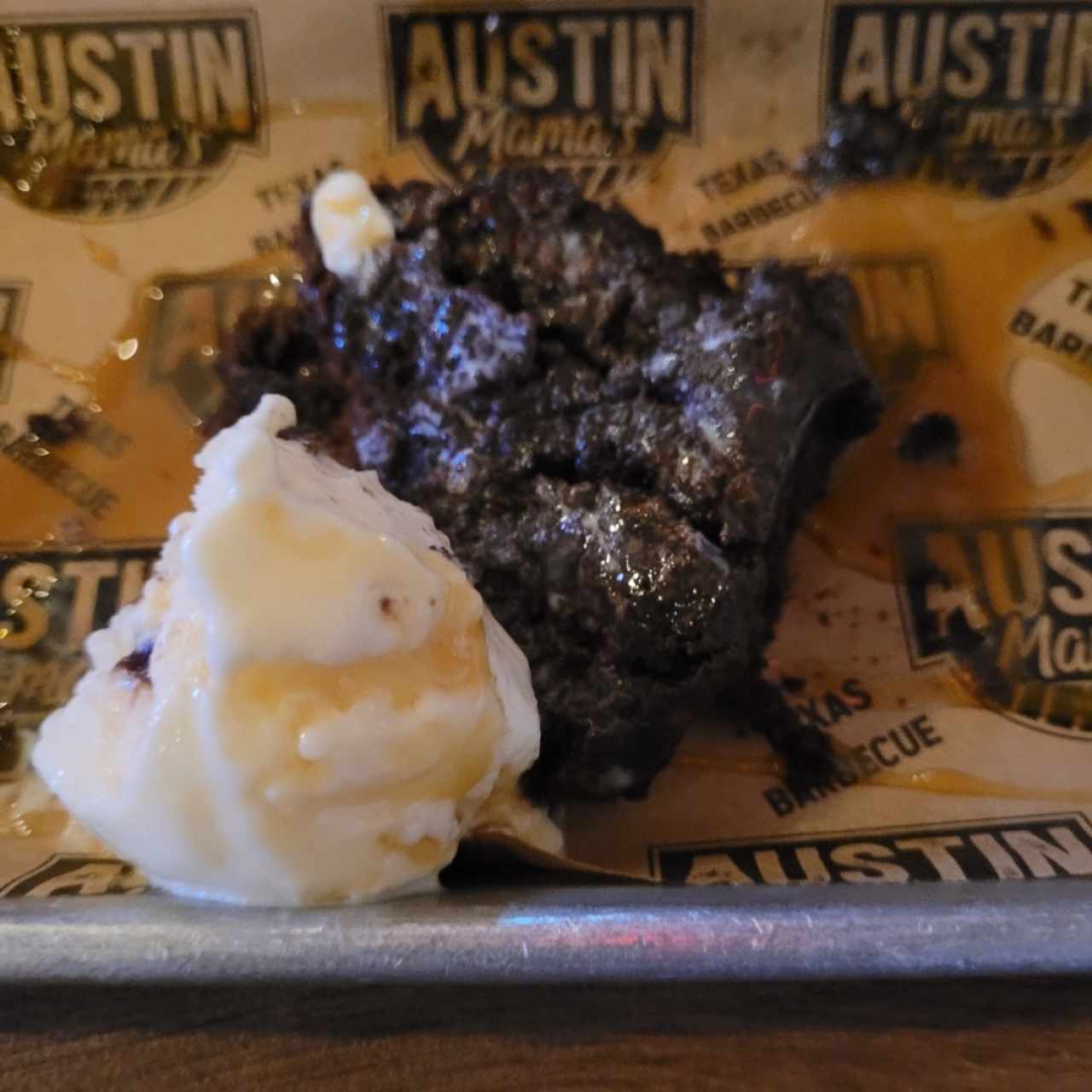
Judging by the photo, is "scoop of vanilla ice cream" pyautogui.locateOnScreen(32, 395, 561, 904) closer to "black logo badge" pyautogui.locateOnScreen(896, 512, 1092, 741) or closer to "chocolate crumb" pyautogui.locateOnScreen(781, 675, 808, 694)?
"chocolate crumb" pyautogui.locateOnScreen(781, 675, 808, 694)

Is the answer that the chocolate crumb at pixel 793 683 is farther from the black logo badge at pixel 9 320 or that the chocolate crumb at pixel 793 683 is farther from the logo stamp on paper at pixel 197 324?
the black logo badge at pixel 9 320

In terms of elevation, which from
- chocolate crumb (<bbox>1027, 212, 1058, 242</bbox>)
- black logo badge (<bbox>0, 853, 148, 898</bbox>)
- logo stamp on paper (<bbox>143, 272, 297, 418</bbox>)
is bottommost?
black logo badge (<bbox>0, 853, 148, 898</bbox>)

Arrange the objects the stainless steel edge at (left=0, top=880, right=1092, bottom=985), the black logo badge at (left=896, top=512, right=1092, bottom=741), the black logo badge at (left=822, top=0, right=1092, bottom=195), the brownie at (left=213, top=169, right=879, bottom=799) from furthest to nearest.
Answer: the black logo badge at (left=822, top=0, right=1092, bottom=195), the black logo badge at (left=896, top=512, right=1092, bottom=741), the brownie at (left=213, top=169, right=879, bottom=799), the stainless steel edge at (left=0, top=880, right=1092, bottom=985)

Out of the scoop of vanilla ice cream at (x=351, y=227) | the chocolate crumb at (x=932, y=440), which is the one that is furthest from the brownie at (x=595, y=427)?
the chocolate crumb at (x=932, y=440)

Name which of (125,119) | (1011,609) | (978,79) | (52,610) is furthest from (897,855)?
(125,119)

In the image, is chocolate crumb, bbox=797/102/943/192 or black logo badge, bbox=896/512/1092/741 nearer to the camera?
black logo badge, bbox=896/512/1092/741

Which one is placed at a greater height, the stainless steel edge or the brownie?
the brownie

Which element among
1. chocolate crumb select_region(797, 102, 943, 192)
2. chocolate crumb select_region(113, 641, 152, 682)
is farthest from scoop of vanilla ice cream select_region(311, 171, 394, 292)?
chocolate crumb select_region(797, 102, 943, 192)
